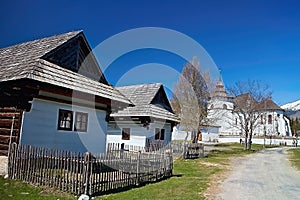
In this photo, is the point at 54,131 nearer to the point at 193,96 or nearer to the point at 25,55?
the point at 25,55

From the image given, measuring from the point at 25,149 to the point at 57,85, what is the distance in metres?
A: 2.92

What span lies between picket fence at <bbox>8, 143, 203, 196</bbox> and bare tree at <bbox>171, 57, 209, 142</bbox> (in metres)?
17.9

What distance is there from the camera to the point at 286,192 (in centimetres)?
1007

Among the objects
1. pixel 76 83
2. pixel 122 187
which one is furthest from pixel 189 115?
pixel 122 187

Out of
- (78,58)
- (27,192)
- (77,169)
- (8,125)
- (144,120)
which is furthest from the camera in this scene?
(144,120)

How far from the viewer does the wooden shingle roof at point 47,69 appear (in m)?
10.9

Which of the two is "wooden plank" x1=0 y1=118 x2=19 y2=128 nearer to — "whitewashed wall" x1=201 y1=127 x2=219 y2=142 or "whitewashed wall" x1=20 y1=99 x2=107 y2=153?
"whitewashed wall" x1=20 y1=99 x2=107 y2=153

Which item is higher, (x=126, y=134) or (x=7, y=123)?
(x=7, y=123)

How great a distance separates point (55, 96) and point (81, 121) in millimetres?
2107

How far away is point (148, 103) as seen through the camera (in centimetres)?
2370

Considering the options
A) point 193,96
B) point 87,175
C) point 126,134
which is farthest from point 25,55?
point 193,96

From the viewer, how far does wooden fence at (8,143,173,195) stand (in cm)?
831

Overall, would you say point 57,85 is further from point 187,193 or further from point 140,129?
point 140,129

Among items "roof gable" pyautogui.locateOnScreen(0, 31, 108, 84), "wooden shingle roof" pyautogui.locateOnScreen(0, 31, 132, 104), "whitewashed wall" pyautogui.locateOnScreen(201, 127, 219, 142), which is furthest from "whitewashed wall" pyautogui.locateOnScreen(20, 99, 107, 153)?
"whitewashed wall" pyautogui.locateOnScreen(201, 127, 219, 142)
